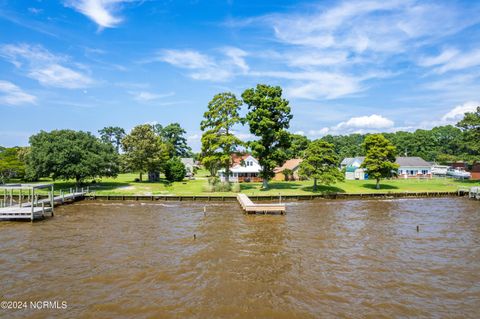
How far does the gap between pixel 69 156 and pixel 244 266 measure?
39222 mm

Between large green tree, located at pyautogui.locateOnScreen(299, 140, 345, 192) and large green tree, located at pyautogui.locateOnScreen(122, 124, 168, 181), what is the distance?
2926cm

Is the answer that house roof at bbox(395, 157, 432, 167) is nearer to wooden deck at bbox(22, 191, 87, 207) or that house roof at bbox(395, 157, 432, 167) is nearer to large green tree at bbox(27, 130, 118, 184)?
large green tree at bbox(27, 130, 118, 184)

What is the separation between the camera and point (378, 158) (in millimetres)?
52250

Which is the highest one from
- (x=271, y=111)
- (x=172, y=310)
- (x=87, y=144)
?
(x=271, y=111)

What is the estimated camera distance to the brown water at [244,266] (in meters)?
13.1

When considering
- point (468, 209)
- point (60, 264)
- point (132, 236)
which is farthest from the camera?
point (468, 209)

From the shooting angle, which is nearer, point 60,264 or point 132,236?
point 60,264

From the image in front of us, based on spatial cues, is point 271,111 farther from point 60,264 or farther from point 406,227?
point 60,264

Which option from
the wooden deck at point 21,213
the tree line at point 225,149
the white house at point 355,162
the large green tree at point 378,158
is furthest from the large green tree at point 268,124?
the white house at point 355,162

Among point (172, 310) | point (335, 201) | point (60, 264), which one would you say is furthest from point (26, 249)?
point (335, 201)

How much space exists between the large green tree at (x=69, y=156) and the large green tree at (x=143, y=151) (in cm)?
721

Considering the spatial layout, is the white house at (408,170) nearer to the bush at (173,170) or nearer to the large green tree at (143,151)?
the bush at (173,170)

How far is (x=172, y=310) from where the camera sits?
12680 millimetres

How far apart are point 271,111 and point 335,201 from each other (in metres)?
17.5
